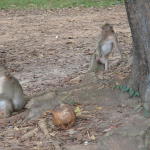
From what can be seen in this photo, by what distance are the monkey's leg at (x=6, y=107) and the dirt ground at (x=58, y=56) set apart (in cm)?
51

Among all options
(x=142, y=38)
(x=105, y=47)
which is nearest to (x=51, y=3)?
(x=105, y=47)

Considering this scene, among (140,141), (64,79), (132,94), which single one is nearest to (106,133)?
(140,141)

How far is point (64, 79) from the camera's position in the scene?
31.6 ft

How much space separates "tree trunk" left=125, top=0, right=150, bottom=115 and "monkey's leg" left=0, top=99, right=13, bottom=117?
194 cm

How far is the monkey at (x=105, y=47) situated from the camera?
9750 mm

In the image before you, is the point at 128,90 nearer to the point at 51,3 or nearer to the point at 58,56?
the point at 58,56

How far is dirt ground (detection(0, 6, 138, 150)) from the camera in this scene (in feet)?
20.7

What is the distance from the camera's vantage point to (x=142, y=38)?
257 inches

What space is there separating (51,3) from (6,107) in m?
14.1

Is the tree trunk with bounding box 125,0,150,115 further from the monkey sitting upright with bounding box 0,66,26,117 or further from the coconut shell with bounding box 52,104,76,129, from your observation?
the monkey sitting upright with bounding box 0,66,26,117

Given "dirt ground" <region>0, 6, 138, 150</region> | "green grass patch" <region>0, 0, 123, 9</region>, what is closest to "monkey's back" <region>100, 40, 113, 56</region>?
"dirt ground" <region>0, 6, 138, 150</region>

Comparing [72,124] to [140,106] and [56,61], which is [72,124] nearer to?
[140,106]

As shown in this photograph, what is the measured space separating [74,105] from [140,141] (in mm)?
1438

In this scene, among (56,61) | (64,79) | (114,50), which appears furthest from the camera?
(56,61)
